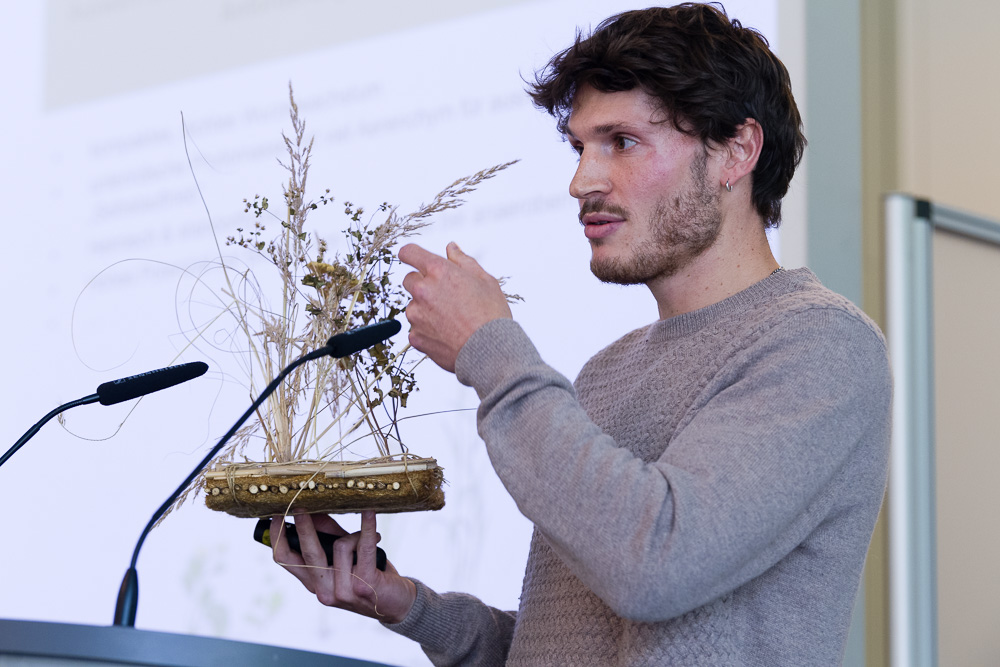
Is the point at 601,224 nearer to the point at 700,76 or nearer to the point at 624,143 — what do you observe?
the point at 624,143

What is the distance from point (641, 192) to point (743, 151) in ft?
0.62

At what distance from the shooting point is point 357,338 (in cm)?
105

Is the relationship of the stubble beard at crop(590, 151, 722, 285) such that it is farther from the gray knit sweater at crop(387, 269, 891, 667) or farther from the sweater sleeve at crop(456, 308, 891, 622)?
the sweater sleeve at crop(456, 308, 891, 622)

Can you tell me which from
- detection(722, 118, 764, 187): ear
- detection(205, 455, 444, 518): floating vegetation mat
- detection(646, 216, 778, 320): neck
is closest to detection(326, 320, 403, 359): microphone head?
detection(205, 455, 444, 518): floating vegetation mat

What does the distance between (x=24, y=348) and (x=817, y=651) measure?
98.4 inches

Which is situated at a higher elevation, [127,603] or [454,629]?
[127,603]

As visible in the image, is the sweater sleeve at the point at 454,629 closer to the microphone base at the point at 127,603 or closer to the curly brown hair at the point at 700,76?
the microphone base at the point at 127,603

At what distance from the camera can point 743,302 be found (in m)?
1.26

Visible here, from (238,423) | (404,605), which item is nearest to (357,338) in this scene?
(238,423)

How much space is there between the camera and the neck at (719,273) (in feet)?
4.25

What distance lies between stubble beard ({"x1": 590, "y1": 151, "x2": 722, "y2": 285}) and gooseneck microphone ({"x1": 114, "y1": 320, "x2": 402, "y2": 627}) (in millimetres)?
315

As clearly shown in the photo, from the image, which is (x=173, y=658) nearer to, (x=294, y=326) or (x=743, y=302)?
(x=294, y=326)

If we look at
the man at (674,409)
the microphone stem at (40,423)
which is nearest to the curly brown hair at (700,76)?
the man at (674,409)

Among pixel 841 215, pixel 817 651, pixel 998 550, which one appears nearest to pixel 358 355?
pixel 817 651
